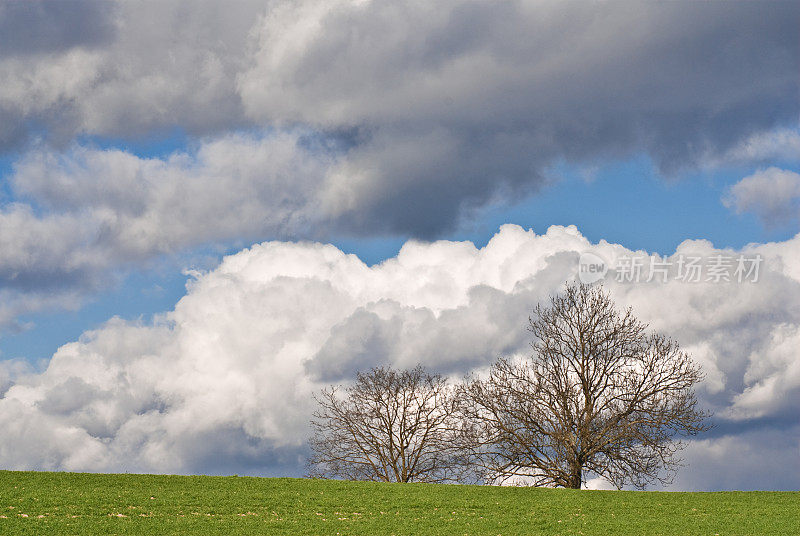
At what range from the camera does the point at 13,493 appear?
30906mm

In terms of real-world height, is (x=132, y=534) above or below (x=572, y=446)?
below

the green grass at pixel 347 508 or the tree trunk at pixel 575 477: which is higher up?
the tree trunk at pixel 575 477

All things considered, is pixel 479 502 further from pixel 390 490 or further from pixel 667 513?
pixel 667 513

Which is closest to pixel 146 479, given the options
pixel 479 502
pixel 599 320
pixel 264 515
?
pixel 264 515

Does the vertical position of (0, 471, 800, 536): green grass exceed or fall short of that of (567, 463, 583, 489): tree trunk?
it falls short

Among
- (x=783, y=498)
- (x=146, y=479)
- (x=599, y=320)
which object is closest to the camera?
(x=146, y=479)

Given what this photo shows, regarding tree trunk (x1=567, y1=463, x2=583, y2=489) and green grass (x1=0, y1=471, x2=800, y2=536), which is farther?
tree trunk (x1=567, y1=463, x2=583, y2=489)

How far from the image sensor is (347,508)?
104ft

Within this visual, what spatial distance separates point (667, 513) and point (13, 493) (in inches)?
1128

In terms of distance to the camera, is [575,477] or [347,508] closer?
[347,508]

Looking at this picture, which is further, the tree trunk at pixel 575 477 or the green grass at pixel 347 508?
the tree trunk at pixel 575 477

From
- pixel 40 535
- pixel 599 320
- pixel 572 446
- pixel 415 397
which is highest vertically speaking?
pixel 599 320

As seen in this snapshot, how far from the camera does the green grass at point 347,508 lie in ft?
89.7

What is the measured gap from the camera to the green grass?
27.3m
